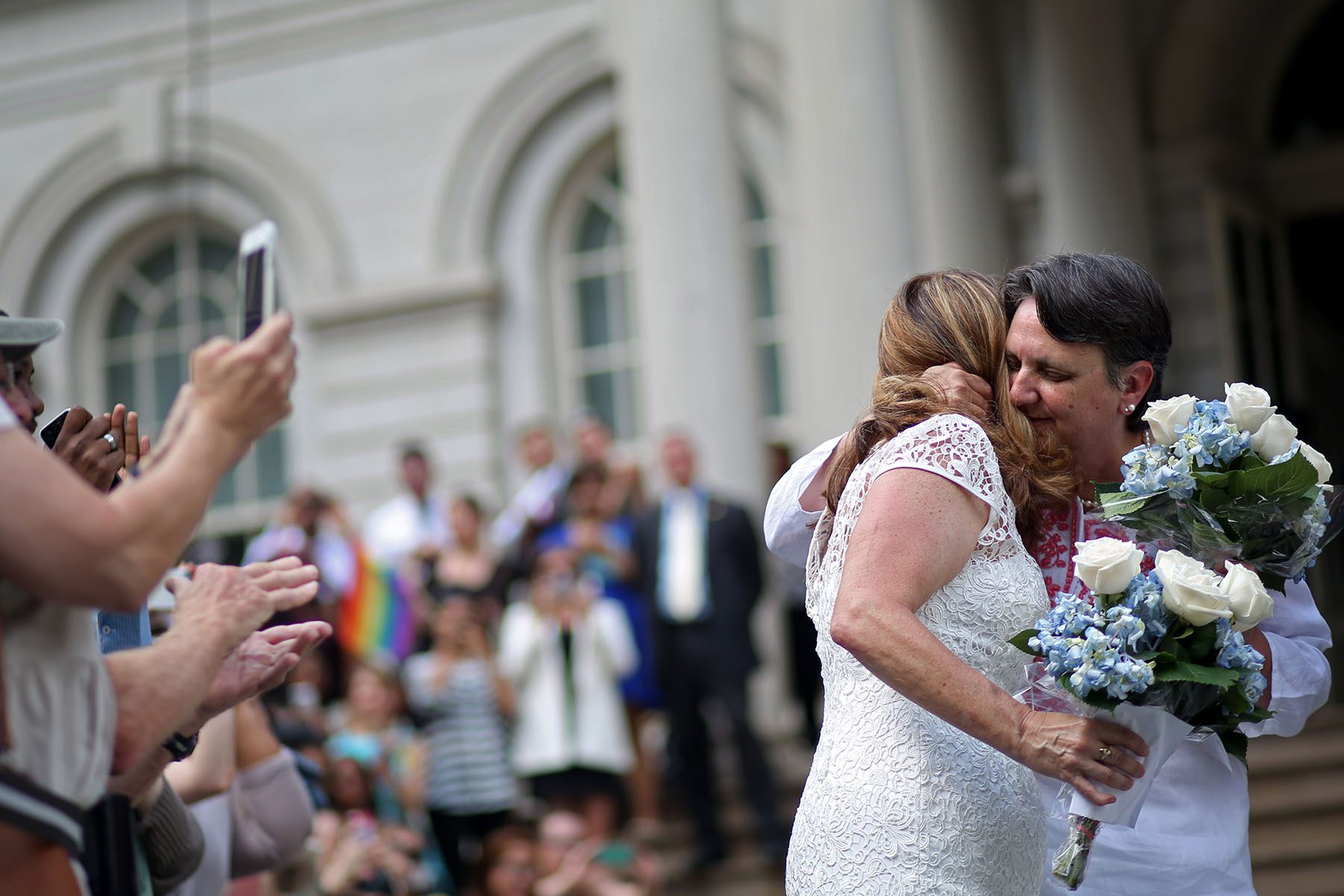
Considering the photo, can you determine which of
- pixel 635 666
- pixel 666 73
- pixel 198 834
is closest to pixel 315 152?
pixel 666 73

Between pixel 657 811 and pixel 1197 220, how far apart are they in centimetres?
596

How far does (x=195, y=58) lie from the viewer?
50.9ft

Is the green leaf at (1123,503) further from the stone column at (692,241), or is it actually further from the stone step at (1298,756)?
the stone column at (692,241)

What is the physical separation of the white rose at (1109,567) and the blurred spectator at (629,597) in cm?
619

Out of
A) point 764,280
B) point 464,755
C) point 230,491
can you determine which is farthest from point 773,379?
point 464,755

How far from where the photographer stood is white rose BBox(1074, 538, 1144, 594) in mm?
2773

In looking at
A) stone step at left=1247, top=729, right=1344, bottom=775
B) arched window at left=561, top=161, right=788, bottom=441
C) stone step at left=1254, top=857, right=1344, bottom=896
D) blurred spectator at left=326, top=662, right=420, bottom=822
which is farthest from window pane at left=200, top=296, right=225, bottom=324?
stone step at left=1254, top=857, right=1344, bottom=896

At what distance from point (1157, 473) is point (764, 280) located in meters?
11.3

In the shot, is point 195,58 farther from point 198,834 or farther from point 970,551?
point 970,551

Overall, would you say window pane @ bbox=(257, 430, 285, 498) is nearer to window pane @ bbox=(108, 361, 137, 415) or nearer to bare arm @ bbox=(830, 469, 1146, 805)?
window pane @ bbox=(108, 361, 137, 415)

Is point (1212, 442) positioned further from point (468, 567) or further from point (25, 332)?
point (468, 567)

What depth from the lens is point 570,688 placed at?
8625 millimetres

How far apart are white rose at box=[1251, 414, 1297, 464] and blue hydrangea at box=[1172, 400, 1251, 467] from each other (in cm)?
2

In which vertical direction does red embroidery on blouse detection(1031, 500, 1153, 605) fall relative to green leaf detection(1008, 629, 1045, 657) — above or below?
above
